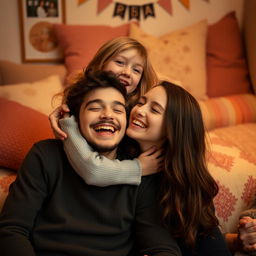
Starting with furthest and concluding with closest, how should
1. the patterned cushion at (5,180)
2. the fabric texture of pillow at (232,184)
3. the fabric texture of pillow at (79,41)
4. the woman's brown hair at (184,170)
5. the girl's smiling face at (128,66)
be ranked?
the fabric texture of pillow at (79,41)
the girl's smiling face at (128,66)
the fabric texture of pillow at (232,184)
the patterned cushion at (5,180)
the woman's brown hair at (184,170)

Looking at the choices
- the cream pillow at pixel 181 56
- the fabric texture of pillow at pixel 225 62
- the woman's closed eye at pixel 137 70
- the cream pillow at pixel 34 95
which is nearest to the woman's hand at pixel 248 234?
the woman's closed eye at pixel 137 70

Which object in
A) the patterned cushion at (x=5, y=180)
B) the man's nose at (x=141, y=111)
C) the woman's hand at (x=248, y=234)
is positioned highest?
the man's nose at (x=141, y=111)

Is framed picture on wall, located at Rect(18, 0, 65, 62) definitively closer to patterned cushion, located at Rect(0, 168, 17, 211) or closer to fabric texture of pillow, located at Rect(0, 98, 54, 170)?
fabric texture of pillow, located at Rect(0, 98, 54, 170)

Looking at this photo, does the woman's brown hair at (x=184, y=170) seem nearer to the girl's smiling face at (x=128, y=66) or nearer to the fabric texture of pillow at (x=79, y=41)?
the girl's smiling face at (x=128, y=66)

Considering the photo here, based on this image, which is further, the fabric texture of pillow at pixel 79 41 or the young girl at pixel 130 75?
the fabric texture of pillow at pixel 79 41

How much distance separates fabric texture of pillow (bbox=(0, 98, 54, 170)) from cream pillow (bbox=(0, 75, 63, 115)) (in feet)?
1.18

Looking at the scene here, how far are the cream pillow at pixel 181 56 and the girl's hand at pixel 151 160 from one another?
126 cm

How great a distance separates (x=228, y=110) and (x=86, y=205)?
4.99 feet

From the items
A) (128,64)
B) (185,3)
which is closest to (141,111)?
(128,64)

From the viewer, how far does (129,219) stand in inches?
46.1

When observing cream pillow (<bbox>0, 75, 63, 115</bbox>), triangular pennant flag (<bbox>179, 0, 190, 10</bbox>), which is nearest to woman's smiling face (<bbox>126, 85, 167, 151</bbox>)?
cream pillow (<bbox>0, 75, 63, 115</bbox>)

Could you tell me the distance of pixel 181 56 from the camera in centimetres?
247

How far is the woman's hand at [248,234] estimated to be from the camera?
1.22 meters

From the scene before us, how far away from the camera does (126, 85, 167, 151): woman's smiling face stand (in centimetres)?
120
